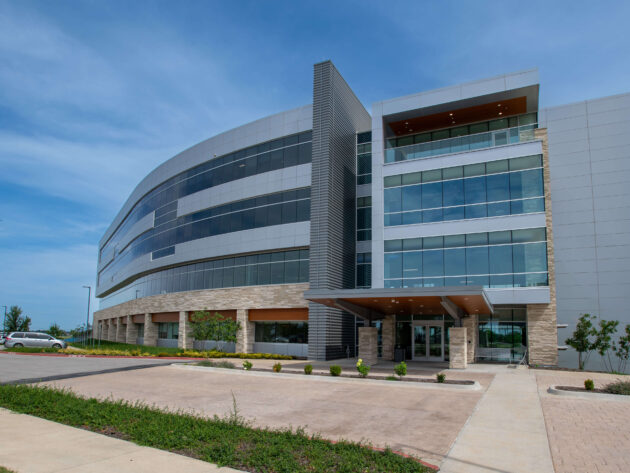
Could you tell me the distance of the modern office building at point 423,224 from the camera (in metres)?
27.0

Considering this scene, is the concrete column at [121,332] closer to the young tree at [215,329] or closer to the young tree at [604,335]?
the young tree at [215,329]

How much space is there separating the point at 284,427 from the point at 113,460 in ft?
12.2

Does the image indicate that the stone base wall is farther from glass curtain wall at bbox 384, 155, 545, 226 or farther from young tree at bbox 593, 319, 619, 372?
glass curtain wall at bbox 384, 155, 545, 226

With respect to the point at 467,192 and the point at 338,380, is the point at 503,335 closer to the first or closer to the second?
the point at 467,192

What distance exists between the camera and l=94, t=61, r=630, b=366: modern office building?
2705 cm

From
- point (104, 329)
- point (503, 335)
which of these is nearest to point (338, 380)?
point (503, 335)

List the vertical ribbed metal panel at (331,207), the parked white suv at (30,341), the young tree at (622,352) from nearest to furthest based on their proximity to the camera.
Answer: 1. the young tree at (622,352)
2. the vertical ribbed metal panel at (331,207)
3. the parked white suv at (30,341)

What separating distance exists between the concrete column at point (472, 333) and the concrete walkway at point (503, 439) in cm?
1297

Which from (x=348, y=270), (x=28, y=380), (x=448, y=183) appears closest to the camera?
(x=28, y=380)

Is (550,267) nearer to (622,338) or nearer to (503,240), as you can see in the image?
(503,240)

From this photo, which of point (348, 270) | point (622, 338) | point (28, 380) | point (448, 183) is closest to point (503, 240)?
point (448, 183)

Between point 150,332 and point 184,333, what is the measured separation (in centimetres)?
800

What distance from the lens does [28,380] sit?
59.5 feet

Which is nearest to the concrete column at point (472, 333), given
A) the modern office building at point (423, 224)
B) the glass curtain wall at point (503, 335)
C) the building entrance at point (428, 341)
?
the modern office building at point (423, 224)
